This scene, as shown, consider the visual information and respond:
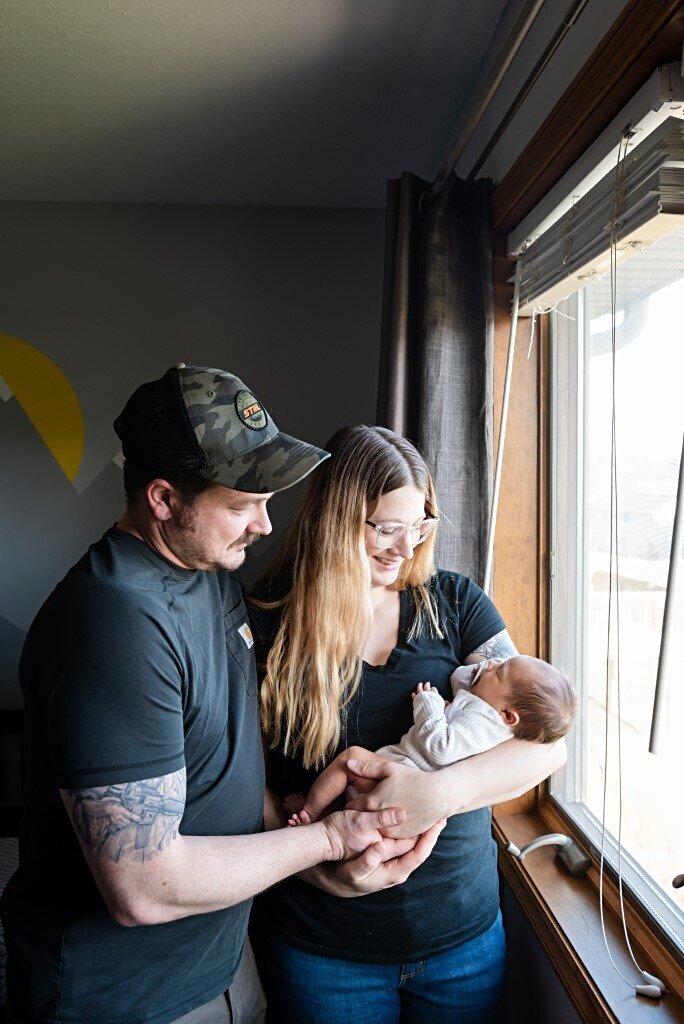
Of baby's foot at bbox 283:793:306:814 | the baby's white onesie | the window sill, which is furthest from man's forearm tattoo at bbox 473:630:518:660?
the window sill

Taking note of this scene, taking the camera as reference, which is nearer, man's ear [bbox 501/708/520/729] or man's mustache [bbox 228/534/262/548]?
man's mustache [bbox 228/534/262/548]

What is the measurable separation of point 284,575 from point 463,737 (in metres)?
0.50

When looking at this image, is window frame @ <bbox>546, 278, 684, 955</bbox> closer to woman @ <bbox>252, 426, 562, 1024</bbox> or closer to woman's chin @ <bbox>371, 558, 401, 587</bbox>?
woman @ <bbox>252, 426, 562, 1024</bbox>

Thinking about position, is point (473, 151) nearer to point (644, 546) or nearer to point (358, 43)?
point (358, 43)

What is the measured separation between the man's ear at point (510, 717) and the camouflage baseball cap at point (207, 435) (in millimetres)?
631

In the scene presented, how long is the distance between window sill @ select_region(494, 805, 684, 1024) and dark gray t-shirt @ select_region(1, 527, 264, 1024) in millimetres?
650

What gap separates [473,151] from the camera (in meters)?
2.38

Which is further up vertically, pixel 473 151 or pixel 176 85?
Result: pixel 176 85

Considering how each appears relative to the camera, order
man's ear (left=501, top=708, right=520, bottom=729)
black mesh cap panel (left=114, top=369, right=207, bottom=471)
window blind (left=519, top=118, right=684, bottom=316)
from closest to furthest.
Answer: black mesh cap panel (left=114, top=369, right=207, bottom=471) → window blind (left=519, top=118, right=684, bottom=316) → man's ear (left=501, top=708, right=520, bottom=729)

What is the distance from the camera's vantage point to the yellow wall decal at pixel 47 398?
10.8 ft

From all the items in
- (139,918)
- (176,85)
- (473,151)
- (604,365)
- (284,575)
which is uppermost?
(176,85)

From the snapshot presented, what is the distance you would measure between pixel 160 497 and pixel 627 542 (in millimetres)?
1043

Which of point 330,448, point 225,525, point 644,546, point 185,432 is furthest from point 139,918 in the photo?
point 644,546

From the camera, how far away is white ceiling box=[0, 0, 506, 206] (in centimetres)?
192
